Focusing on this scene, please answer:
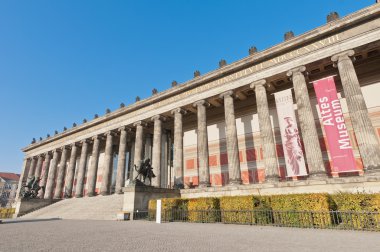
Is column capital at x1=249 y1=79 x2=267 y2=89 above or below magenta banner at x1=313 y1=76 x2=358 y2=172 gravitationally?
above

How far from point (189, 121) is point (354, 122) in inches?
778

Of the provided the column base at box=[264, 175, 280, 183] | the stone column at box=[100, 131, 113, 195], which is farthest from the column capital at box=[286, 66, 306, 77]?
the stone column at box=[100, 131, 113, 195]

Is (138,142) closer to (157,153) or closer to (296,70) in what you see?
(157,153)

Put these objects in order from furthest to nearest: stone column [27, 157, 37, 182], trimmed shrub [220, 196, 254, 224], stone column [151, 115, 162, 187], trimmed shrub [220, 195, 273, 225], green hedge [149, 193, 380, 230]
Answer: stone column [27, 157, 37, 182] < stone column [151, 115, 162, 187] < trimmed shrub [220, 196, 254, 224] < trimmed shrub [220, 195, 273, 225] < green hedge [149, 193, 380, 230]

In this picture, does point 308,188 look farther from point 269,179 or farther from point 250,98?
point 250,98

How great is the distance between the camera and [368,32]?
17.6m

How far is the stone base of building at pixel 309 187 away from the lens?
48.0 ft

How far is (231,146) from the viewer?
21.8 m

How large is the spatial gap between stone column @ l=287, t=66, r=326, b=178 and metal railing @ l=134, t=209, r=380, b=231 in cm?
568

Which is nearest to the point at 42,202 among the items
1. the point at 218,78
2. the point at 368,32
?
the point at 218,78

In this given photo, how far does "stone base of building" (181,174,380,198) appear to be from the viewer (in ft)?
48.0

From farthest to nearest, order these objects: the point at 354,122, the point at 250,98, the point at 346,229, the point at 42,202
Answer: the point at 42,202
the point at 250,98
the point at 354,122
the point at 346,229

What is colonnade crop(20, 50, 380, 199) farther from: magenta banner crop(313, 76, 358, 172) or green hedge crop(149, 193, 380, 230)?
green hedge crop(149, 193, 380, 230)

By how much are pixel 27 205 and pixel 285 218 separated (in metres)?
31.3
